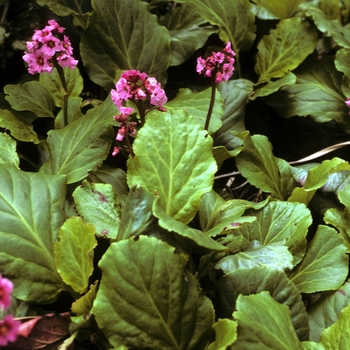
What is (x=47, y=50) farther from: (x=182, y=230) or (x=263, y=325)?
(x=263, y=325)

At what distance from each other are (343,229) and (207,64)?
0.39 metres

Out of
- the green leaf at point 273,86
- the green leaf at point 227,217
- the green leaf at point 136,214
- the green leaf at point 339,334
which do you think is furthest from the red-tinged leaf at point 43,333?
the green leaf at point 273,86

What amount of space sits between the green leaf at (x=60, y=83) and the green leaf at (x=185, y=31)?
231mm

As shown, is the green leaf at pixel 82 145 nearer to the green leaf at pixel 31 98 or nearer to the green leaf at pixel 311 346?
the green leaf at pixel 31 98

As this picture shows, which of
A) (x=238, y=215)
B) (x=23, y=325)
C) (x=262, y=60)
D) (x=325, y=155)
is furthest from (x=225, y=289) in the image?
(x=262, y=60)

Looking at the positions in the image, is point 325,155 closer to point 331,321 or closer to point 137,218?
point 331,321

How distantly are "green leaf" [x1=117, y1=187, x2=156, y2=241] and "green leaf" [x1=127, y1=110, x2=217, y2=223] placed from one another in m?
0.07

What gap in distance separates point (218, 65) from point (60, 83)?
0.39m

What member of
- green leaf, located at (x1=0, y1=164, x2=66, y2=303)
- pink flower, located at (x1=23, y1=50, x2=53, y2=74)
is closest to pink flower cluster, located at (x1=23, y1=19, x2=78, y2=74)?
pink flower, located at (x1=23, y1=50, x2=53, y2=74)

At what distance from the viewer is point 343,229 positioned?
869mm

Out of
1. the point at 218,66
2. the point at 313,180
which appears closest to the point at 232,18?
the point at 218,66

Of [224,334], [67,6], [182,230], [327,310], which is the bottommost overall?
[327,310]

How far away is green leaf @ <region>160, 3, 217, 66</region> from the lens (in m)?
1.13

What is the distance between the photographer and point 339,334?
688 mm
